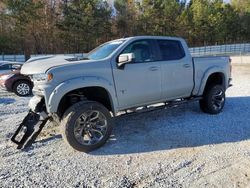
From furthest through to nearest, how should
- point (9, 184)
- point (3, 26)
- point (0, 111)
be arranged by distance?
point (3, 26) < point (0, 111) < point (9, 184)

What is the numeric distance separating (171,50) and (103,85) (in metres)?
1.98

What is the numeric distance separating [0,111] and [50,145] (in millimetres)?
3238

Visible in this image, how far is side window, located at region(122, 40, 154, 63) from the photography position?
5.10m

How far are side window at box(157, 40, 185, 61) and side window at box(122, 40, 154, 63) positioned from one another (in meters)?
0.30

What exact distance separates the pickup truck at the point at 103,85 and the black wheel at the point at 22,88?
5.04 metres

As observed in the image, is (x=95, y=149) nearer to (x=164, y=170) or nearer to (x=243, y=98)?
(x=164, y=170)

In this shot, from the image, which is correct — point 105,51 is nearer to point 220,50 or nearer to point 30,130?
point 30,130

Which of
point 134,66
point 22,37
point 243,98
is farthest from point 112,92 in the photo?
point 22,37

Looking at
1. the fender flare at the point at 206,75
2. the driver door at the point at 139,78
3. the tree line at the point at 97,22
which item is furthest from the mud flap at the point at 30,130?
the tree line at the point at 97,22

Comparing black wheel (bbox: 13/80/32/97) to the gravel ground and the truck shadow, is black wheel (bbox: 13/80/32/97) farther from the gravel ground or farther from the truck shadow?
the truck shadow

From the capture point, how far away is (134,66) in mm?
4961

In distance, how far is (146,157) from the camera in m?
4.22

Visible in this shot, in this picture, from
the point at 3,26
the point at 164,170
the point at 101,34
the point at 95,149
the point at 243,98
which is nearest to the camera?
the point at 164,170

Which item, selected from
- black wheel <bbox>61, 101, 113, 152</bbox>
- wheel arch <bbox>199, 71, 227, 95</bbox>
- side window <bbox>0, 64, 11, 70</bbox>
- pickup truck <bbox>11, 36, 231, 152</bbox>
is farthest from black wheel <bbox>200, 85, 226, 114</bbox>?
side window <bbox>0, 64, 11, 70</bbox>
